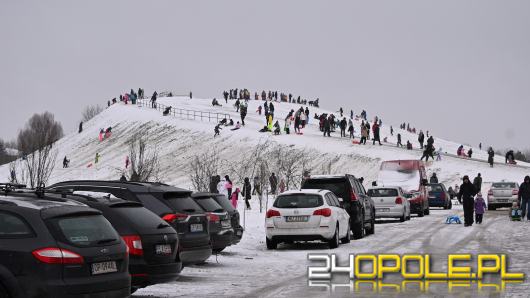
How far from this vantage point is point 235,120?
294ft


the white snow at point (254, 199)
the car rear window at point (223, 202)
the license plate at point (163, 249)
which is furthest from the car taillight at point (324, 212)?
the license plate at point (163, 249)

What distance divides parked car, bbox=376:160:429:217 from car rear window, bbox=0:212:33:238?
89.5 ft

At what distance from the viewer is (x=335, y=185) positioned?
2223 cm

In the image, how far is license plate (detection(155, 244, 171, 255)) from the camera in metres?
10.6

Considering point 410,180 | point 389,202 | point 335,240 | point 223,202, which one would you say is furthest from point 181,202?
point 410,180

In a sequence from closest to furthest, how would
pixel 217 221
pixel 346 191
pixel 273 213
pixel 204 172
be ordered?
pixel 217 221, pixel 273 213, pixel 346 191, pixel 204 172

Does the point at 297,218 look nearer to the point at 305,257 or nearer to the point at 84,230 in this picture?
the point at 305,257

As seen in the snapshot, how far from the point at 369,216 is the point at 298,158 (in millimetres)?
40210

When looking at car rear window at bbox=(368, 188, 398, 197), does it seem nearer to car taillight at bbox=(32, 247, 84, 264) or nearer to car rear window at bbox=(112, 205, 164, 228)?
car rear window at bbox=(112, 205, 164, 228)

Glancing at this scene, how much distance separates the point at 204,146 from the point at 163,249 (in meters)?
70.3

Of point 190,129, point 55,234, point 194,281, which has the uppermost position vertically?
point 190,129

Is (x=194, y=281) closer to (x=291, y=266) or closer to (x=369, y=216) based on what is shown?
(x=291, y=266)

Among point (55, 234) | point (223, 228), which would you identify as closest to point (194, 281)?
point (223, 228)

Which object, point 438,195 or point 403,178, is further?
point 438,195
